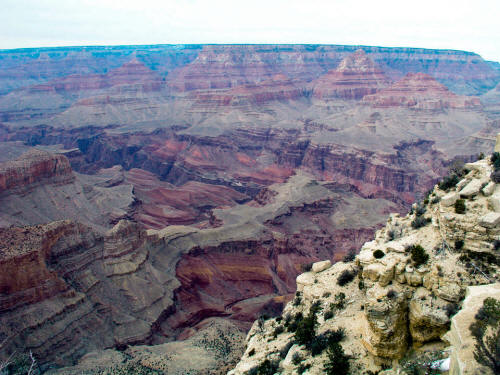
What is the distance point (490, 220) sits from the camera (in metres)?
15.9

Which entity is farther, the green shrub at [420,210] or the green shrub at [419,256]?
the green shrub at [420,210]

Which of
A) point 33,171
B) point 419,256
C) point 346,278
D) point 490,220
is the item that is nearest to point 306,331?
point 346,278

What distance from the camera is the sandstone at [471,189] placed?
1822 centimetres

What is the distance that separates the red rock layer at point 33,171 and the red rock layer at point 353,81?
12396cm

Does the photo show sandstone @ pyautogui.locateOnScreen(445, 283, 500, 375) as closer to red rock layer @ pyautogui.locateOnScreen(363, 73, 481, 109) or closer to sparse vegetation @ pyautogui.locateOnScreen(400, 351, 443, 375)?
sparse vegetation @ pyautogui.locateOnScreen(400, 351, 443, 375)

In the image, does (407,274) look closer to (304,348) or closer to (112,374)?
(304,348)

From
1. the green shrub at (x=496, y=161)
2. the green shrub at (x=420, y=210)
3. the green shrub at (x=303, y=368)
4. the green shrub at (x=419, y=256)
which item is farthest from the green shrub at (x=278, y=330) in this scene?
the green shrub at (x=496, y=161)

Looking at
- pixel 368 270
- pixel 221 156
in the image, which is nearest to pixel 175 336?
pixel 368 270

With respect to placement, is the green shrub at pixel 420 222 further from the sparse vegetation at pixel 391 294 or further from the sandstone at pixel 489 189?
the sparse vegetation at pixel 391 294

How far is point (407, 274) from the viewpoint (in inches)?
671

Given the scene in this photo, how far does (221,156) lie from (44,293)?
82.6m

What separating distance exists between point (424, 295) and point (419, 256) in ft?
5.47

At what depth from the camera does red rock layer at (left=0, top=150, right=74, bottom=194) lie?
56662mm

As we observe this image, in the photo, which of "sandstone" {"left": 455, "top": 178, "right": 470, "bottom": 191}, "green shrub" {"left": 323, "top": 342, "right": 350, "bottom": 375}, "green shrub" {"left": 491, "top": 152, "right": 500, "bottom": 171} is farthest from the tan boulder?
"green shrub" {"left": 491, "top": 152, "right": 500, "bottom": 171}
